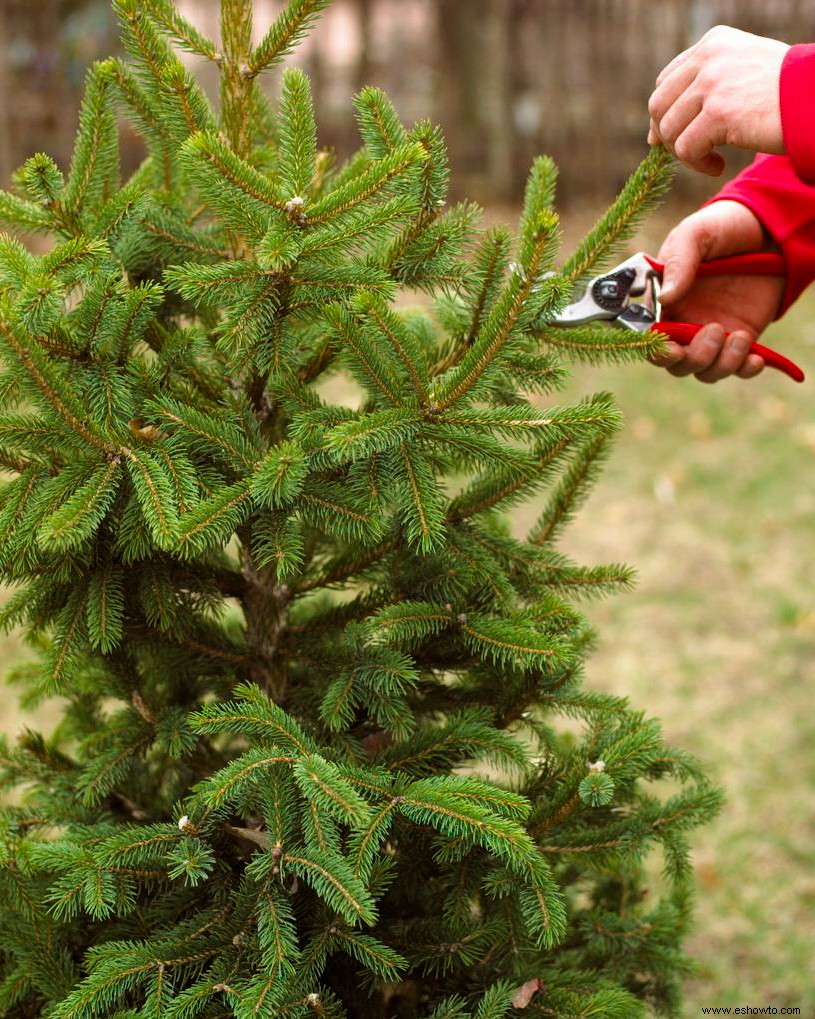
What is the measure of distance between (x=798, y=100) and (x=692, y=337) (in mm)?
453

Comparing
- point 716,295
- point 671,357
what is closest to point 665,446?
point 716,295

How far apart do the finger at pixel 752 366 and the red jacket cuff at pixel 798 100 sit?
16.2 inches

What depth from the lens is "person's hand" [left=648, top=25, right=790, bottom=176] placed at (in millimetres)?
1771

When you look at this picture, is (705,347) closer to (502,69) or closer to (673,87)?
(673,87)

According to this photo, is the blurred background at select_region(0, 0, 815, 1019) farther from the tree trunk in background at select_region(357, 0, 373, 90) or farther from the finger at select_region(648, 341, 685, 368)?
the finger at select_region(648, 341, 685, 368)

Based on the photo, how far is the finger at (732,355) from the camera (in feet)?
6.66

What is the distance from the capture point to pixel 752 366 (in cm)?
209

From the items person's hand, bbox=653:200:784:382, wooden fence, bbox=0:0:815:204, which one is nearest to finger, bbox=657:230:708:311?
person's hand, bbox=653:200:784:382

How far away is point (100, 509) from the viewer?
4.80 feet

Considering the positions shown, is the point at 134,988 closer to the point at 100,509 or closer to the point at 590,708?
the point at 100,509

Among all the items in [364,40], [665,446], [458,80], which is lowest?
[665,446]

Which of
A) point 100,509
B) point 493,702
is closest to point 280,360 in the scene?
point 100,509

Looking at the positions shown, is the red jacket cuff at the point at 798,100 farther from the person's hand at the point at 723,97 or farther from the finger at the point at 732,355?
the finger at the point at 732,355

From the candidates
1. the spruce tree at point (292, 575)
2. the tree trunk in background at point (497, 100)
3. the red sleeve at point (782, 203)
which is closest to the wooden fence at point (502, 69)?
the tree trunk in background at point (497, 100)
